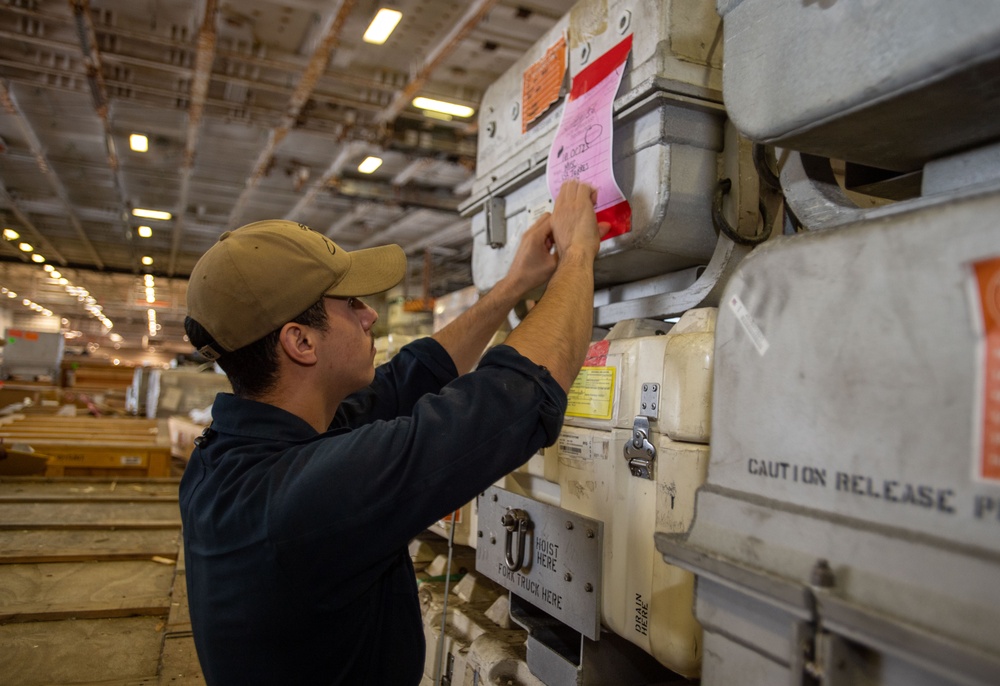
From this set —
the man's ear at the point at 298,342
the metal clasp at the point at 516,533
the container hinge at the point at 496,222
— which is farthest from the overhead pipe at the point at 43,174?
the metal clasp at the point at 516,533

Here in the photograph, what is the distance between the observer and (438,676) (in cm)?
171

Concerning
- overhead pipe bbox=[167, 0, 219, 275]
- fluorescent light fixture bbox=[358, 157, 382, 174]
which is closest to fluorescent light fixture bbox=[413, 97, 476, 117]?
fluorescent light fixture bbox=[358, 157, 382, 174]

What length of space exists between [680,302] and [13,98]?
706 centimetres

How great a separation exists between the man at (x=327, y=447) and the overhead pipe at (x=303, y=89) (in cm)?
368

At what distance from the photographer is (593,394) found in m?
1.27

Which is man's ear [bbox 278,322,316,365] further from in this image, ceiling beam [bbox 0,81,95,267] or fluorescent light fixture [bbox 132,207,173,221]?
fluorescent light fixture [bbox 132,207,173,221]

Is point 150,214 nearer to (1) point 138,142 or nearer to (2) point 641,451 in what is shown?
(1) point 138,142

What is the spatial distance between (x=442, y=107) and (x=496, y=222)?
470 cm

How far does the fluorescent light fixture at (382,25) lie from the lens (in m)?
4.47

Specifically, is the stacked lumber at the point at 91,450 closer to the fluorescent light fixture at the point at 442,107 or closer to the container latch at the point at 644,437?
the fluorescent light fixture at the point at 442,107

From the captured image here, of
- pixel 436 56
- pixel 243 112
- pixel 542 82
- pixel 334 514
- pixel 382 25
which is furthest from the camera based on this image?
pixel 243 112

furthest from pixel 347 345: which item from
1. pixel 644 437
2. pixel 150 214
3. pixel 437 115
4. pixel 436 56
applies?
pixel 150 214

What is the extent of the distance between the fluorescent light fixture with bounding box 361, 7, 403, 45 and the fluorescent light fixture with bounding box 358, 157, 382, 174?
8.73 ft

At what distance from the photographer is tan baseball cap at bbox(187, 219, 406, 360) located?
123 centimetres
